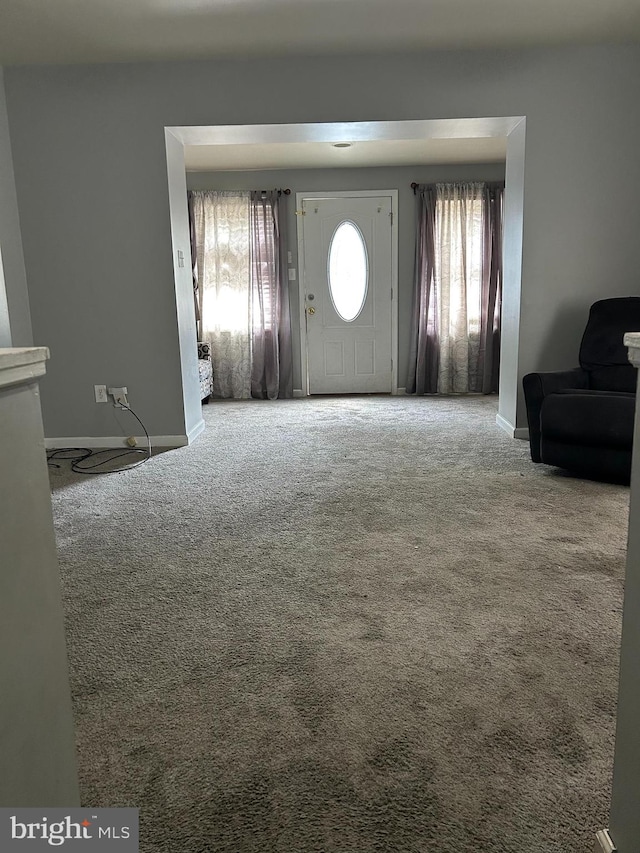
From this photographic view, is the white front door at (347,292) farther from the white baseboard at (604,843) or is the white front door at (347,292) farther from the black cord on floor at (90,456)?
the white baseboard at (604,843)

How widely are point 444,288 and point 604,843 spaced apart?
5.85m

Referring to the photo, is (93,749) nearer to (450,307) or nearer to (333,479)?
(333,479)

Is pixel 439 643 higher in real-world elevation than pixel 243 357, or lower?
lower

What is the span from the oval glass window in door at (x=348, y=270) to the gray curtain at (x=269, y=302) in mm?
517

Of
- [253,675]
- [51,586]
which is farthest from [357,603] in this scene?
[51,586]

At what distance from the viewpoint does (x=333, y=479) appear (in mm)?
3555

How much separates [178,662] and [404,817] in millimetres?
803

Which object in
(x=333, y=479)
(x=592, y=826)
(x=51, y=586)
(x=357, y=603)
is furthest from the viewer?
(x=333, y=479)

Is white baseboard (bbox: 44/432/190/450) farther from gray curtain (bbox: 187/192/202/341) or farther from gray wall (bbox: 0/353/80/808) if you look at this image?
gray wall (bbox: 0/353/80/808)

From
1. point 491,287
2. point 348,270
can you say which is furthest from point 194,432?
point 491,287

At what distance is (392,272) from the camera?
656 cm

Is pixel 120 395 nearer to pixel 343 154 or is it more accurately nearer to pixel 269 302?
pixel 269 302

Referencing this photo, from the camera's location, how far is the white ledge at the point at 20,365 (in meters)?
0.84

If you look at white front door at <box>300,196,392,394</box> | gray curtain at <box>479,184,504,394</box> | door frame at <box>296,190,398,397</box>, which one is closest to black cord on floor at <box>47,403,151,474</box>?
door frame at <box>296,190,398,397</box>
